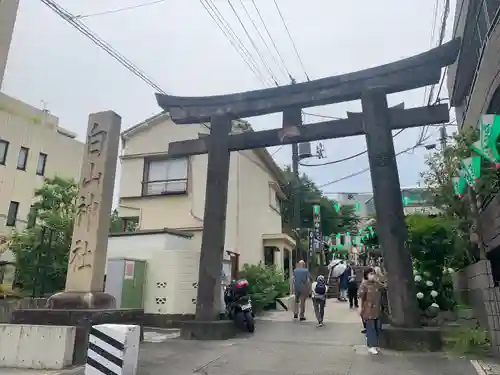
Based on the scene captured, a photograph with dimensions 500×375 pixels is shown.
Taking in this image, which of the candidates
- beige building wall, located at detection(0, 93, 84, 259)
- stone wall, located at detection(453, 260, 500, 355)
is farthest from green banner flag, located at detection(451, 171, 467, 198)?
beige building wall, located at detection(0, 93, 84, 259)

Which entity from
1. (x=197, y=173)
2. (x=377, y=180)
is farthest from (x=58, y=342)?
(x=197, y=173)

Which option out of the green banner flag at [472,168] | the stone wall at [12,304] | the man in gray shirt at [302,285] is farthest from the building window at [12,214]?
the green banner flag at [472,168]

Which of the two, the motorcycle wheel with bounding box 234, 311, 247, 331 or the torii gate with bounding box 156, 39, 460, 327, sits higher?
the torii gate with bounding box 156, 39, 460, 327

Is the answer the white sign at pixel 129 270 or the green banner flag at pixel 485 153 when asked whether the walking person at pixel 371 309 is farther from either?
the white sign at pixel 129 270

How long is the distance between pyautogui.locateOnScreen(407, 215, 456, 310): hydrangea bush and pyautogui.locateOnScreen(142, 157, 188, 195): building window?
9670 mm

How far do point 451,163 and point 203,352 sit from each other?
693 centimetres

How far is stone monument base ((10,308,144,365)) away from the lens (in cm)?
668

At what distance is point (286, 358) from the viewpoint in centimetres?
704

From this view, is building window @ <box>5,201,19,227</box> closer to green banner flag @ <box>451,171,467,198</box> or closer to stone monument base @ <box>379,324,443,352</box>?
stone monument base @ <box>379,324,443,352</box>

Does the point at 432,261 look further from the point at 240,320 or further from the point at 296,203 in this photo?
the point at 296,203

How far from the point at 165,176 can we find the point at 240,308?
29.2ft

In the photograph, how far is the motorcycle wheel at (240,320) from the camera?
10141 mm

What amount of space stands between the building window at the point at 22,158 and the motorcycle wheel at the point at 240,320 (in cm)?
1805

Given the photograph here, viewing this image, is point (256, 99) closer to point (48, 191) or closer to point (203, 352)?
point (203, 352)
